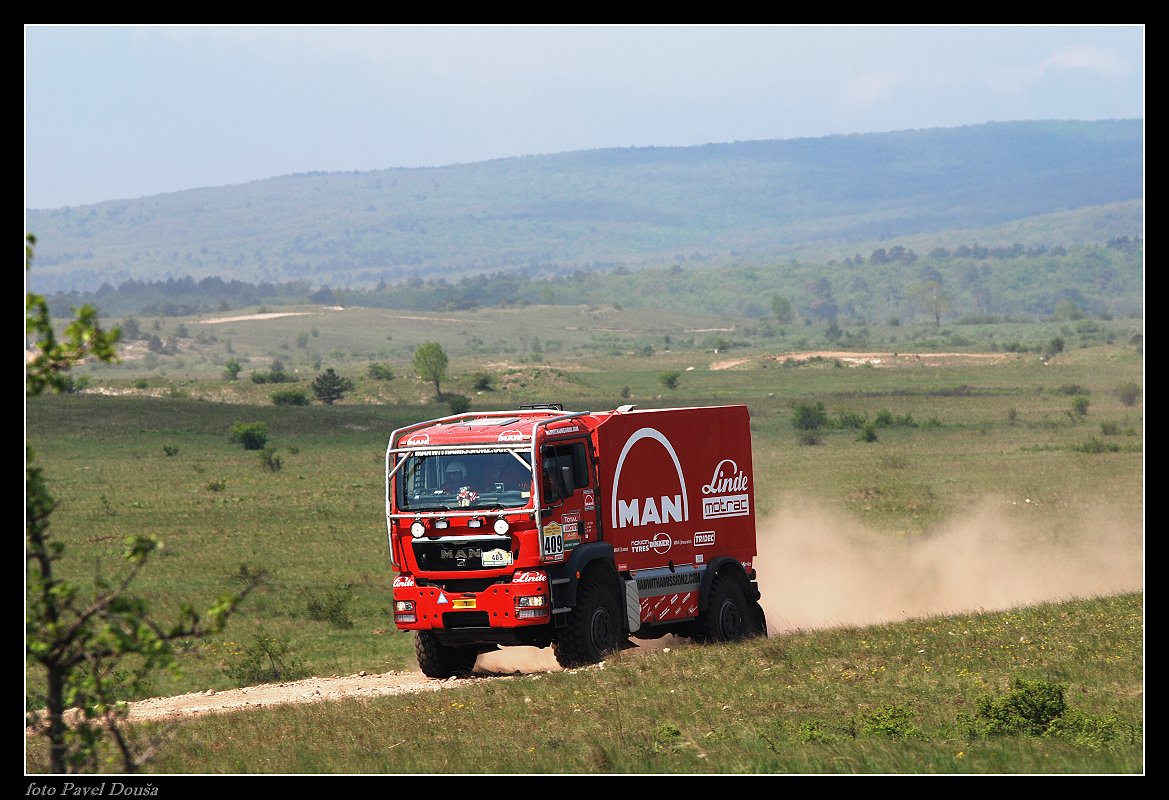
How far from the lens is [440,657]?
71.3 ft

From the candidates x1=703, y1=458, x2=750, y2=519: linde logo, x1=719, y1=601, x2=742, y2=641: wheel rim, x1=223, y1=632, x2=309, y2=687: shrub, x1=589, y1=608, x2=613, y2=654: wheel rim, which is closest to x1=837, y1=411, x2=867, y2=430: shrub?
x1=223, y1=632, x2=309, y2=687: shrub

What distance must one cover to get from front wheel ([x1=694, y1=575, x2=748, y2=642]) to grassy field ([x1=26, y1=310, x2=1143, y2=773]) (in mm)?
1188

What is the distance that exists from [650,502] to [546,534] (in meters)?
2.74

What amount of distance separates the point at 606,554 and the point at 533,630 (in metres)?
1.56

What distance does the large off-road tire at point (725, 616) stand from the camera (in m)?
22.8

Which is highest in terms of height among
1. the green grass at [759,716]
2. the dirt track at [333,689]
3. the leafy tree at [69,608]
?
the leafy tree at [69,608]

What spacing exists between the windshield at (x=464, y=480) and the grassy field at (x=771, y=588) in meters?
2.55

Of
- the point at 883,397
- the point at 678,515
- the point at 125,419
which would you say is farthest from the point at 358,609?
the point at 883,397

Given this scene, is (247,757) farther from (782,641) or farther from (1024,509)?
(1024,509)

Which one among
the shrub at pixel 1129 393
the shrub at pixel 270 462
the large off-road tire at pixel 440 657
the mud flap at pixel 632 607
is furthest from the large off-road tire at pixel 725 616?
the shrub at pixel 1129 393

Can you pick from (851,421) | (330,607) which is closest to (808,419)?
(851,421)

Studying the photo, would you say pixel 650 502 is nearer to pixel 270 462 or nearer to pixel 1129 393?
pixel 270 462

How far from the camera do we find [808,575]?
104ft

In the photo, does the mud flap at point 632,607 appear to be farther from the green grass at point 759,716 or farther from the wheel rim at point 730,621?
the wheel rim at point 730,621
